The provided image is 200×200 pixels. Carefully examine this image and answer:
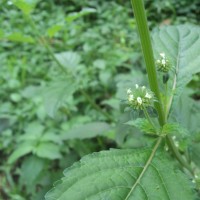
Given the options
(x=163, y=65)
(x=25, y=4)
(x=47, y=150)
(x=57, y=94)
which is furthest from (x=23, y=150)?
(x=163, y=65)

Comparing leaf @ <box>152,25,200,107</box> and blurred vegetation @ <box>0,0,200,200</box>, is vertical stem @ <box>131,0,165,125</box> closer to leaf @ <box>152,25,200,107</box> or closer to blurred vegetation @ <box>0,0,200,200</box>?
leaf @ <box>152,25,200,107</box>

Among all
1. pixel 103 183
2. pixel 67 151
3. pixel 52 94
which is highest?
pixel 103 183

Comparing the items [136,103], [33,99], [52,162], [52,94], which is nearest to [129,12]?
[33,99]

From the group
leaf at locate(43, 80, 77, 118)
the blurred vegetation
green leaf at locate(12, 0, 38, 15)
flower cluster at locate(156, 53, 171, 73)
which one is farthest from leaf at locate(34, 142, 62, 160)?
flower cluster at locate(156, 53, 171, 73)

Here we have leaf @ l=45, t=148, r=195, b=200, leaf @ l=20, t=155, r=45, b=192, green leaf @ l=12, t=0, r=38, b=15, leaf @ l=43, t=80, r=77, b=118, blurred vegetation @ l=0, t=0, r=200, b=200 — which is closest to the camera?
leaf @ l=45, t=148, r=195, b=200

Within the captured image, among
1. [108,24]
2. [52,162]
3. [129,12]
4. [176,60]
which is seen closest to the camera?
[176,60]

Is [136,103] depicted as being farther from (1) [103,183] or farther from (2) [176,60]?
(2) [176,60]

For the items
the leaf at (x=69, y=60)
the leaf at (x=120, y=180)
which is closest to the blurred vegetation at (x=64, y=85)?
the leaf at (x=69, y=60)

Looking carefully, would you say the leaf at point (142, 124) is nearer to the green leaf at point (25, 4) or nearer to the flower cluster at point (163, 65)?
the flower cluster at point (163, 65)
